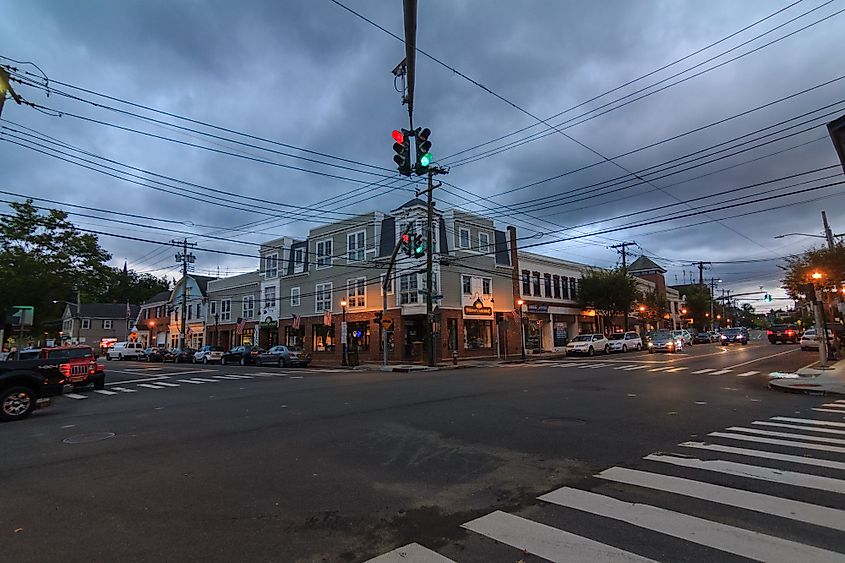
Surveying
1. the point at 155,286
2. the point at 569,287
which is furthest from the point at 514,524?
the point at 155,286

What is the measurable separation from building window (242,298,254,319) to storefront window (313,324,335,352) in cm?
1069

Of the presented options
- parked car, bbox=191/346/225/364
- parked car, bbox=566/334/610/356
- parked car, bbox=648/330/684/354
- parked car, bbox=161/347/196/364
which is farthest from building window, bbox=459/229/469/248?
parked car, bbox=161/347/196/364

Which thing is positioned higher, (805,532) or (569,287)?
(569,287)

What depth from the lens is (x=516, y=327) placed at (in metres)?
39.9

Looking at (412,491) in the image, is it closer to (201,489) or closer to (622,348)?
(201,489)

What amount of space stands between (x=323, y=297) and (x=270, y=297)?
8.50 m

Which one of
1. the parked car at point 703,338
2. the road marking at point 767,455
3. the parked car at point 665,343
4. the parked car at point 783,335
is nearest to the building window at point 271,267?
the parked car at point 665,343

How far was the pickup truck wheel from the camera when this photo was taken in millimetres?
12094

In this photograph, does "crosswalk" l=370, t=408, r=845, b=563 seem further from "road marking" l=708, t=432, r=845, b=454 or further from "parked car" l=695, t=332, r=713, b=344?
"parked car" l=695, t=332, r=713, b=344

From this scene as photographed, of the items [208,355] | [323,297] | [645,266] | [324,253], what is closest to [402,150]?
[323,297]

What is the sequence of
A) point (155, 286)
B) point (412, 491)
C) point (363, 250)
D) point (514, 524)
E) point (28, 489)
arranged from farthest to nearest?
point (155, 286) → point (363, 250) → point (28, 489) → point (412, 491) → point (514, 524)

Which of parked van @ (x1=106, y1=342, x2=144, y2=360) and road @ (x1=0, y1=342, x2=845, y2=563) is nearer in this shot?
road @ (x1=0, y1=342, x2=845, y2=563)

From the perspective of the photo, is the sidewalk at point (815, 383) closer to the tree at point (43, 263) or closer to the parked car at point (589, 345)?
the parked car at point (589, 345)

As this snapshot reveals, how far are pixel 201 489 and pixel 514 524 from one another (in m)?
3.74
